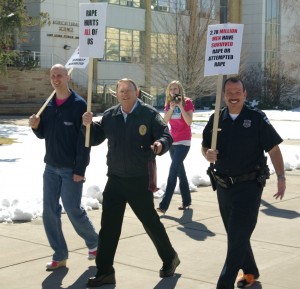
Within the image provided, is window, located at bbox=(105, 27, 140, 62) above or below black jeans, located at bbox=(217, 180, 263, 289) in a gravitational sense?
above

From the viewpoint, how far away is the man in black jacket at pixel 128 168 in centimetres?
580

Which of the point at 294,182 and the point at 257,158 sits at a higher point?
the point at 257,158

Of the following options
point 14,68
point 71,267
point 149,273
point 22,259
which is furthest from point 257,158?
point 14,68

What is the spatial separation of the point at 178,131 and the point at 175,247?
7.67 ft

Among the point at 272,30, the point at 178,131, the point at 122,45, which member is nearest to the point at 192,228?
the point at 178,131

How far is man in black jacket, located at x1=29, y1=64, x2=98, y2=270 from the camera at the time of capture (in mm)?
6188

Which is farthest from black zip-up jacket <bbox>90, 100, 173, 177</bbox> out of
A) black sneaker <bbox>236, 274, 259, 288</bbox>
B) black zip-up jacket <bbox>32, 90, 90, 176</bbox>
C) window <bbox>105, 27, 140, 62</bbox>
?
window <bbox>105, 27, 140, 62</bbox>

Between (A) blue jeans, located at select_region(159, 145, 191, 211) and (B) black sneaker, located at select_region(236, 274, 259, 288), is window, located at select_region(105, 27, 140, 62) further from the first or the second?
(B) black sneaker, located at select_region(236, 274, 259, 288)

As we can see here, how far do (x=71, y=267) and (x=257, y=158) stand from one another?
7.33 feet

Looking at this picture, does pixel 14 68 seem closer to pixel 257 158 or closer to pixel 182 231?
pixel 182 231

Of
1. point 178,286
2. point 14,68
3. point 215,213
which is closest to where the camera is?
point 178,286

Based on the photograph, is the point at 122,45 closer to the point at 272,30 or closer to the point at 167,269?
the point at 272,30

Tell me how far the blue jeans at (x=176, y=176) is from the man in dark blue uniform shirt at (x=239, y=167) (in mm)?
3469

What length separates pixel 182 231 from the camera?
26.6ft
